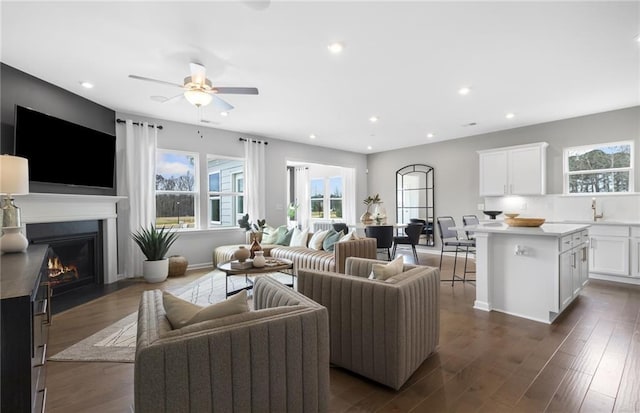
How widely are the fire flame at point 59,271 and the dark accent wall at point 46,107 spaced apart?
95 centimetres

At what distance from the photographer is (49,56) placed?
3.09 metres

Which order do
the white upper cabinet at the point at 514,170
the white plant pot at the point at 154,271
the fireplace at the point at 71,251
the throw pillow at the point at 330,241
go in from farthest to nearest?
the white upper cabinet at the point at 514,170 < the throw pillow at the point at 330,241 < the white plant pot at the point at 154,271 < the fireplace at the point at 71,251

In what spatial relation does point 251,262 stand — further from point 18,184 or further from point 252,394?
point 252,394

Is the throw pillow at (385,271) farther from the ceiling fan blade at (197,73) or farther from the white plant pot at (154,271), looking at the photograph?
the white plant pot at (154,271)

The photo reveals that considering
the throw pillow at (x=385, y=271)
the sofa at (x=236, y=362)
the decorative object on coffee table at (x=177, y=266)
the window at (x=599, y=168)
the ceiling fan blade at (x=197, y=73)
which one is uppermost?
the ceiling fan blade at (x=197, y=73)

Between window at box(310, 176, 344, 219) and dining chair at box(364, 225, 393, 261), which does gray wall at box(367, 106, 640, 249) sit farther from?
dining chair at box(364, 225, 393, 261)

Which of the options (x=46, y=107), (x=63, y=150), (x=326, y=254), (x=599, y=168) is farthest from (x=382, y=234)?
(x=46, y=107)

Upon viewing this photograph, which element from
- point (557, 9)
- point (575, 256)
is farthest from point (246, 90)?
point (575, 256)

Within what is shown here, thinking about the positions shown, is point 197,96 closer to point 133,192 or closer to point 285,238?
point 133,192

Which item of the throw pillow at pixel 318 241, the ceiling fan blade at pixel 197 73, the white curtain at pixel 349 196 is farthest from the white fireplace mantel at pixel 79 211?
the white curtain at pixel 349 196

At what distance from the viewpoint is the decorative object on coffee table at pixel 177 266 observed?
5.14 meters

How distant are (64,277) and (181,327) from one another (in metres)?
4.03

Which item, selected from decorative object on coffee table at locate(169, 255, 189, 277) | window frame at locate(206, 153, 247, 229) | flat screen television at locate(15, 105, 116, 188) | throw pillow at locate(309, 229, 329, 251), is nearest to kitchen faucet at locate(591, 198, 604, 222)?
throw pillow at locate(309, 229, 329, 251)

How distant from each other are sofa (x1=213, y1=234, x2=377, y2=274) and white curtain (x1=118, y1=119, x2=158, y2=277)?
4.73 feet
